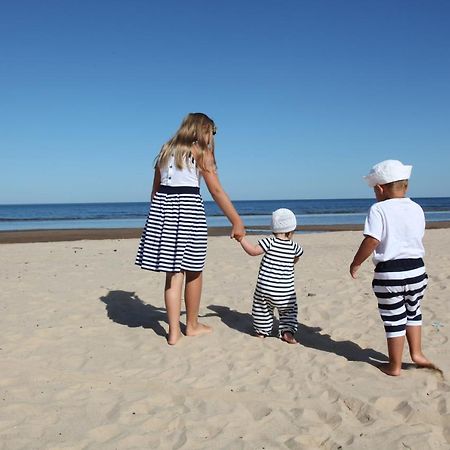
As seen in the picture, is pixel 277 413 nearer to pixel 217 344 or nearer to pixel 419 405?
pixel 419 405

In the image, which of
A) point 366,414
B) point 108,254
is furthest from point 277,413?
point 108,254

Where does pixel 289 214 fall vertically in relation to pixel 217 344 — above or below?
above

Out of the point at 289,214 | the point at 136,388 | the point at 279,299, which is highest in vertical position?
the point at 289,214

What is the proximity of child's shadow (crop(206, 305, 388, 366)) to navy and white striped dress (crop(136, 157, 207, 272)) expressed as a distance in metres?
1.13

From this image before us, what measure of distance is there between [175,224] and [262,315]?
118 cm

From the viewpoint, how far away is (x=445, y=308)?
551 centimetres

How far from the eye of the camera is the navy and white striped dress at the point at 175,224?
421 centimetres

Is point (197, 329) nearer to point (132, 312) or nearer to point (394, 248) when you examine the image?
point (132, 312)

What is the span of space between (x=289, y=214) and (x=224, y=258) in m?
5.55

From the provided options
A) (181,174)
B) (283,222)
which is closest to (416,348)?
(283,222)

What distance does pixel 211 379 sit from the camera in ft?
11.7

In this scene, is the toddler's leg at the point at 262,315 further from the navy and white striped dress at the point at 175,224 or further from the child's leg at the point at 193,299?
the navy and white striped dress at the point at 175,224

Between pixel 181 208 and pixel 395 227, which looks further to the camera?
pixel 181 208

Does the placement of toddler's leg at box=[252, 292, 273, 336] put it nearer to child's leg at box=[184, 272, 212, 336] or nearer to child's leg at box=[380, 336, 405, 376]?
child's leg at box=[184, 272, 212, 336]
